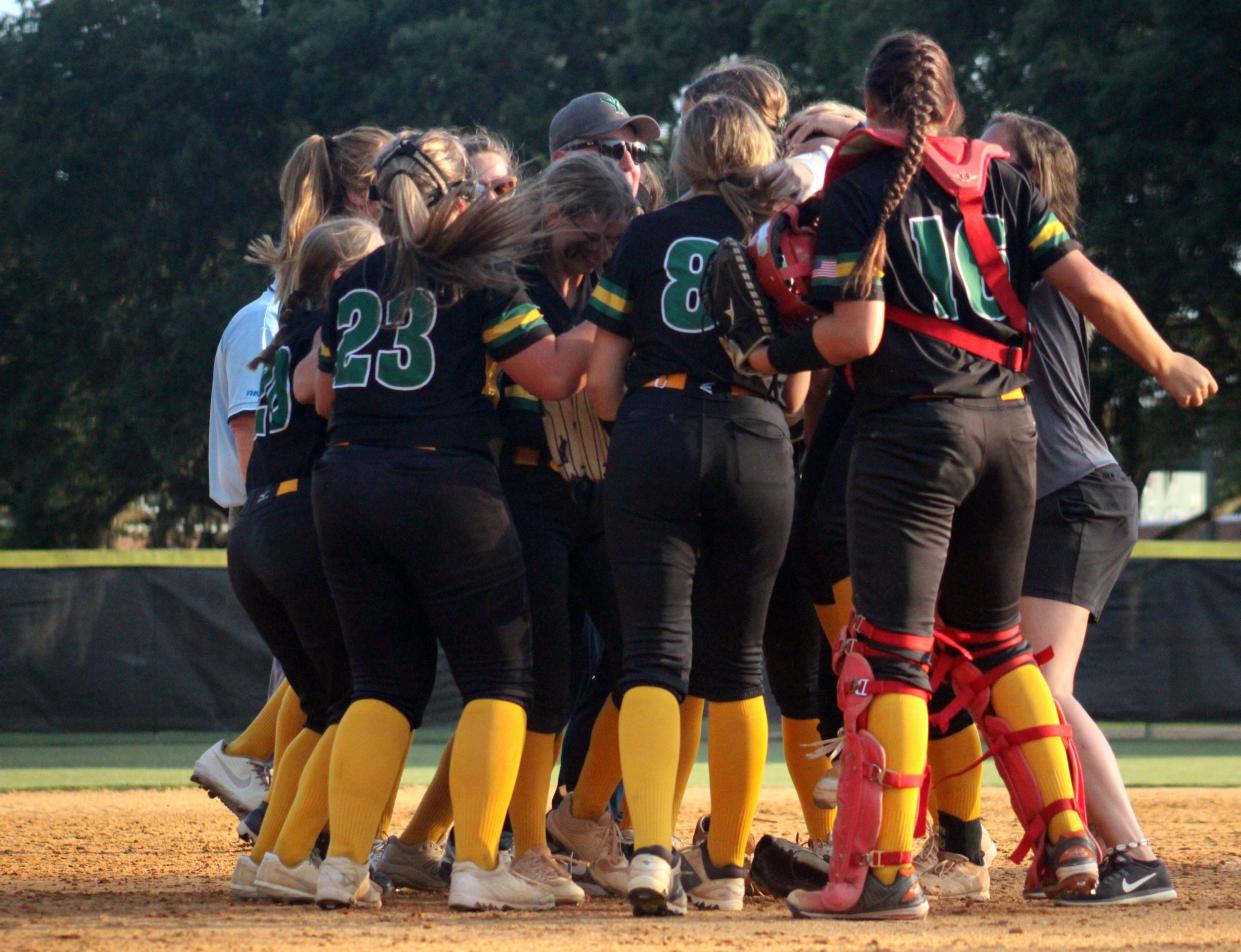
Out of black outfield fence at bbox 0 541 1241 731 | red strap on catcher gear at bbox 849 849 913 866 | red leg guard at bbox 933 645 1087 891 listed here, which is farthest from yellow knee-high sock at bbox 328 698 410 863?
black outfield fence at bbox 0 541 1241 731

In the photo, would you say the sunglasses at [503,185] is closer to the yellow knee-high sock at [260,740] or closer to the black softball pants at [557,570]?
the black softball pants at [557,570]

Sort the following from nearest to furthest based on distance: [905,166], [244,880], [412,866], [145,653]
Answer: [905,166] < [244,880] < [412,866] < [145,653]

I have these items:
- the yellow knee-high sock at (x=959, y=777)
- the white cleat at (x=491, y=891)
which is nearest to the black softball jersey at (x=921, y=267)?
the yellow knee-high sock at (x=959, y=777)

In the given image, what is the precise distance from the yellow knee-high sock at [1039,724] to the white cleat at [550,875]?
124 centimetres

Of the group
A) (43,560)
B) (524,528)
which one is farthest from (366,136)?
(43,560)

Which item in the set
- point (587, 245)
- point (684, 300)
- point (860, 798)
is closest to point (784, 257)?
point (684, 300)

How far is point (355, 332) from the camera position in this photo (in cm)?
445

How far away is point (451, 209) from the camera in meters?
4.50

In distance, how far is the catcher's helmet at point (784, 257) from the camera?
13.9ft

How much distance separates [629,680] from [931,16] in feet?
62.8

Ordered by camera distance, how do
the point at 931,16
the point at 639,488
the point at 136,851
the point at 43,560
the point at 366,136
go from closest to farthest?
the point at 639,488, the point at 366,136, the point at 136,851, the point at 43,560, the point at 931,16

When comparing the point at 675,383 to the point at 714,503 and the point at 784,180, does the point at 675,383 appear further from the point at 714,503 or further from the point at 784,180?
the point at 784,180

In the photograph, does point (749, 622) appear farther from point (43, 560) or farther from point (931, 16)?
point (931, 16)

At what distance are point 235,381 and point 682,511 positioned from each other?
7.68ft
